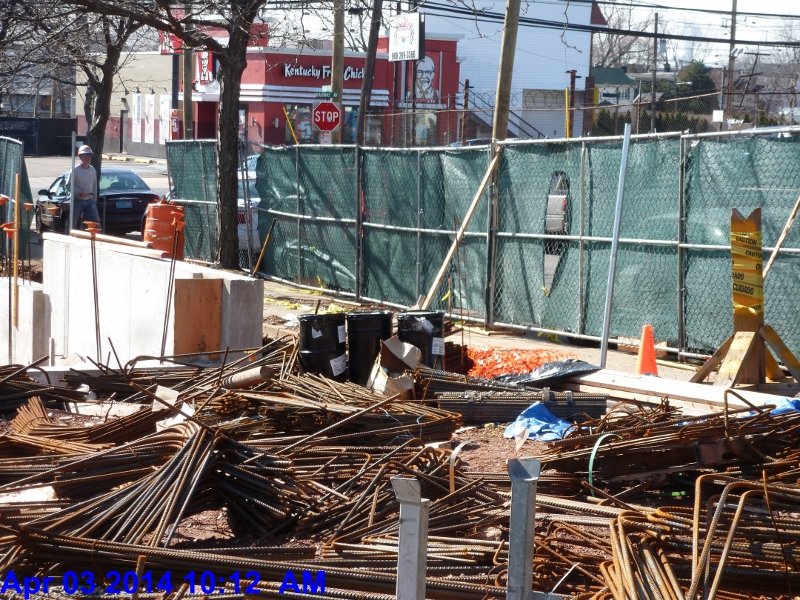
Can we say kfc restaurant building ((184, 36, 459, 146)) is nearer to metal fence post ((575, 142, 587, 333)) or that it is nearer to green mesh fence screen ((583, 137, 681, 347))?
metal fence post ((575, 142, 587, 333))

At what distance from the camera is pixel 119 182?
24219mm

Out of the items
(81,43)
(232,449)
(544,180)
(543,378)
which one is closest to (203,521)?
(232,449)

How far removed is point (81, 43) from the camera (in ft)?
81.2

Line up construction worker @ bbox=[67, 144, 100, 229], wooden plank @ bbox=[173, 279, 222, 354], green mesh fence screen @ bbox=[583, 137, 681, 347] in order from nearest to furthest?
wooden plank @ bbox=[173, 279, 222, 354] < green mesh fence screen @ bbox=[583, 137, 681, 347] < construction worker @ bbox=[67, 144, 100, 229]

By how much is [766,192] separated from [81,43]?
18894mm

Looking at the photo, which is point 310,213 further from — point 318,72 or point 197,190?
point 318,72

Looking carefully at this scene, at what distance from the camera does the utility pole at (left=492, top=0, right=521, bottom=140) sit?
14.3m

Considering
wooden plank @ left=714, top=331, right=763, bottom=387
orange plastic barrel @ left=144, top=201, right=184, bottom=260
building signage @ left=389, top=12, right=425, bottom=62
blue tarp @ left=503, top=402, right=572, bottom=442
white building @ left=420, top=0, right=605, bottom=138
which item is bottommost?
blue tarp @ left=503, top=402, right=572, bottom=442

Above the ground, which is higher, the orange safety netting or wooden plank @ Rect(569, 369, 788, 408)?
wooden plank @ Rect(569, 369, 788, 408)

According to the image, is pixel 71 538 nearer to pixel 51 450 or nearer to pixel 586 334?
pixel 51 450

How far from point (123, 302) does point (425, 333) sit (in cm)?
406

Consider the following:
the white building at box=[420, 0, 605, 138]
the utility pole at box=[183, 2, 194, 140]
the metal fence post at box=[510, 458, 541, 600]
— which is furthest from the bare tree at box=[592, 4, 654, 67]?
the metal fence post at box=[510, 458, 541, 600]

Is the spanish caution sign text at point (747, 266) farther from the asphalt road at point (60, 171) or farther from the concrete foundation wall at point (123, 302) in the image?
the asphalt road at point (60, 171)

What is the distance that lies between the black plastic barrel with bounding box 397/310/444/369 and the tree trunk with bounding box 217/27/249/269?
9126mm
